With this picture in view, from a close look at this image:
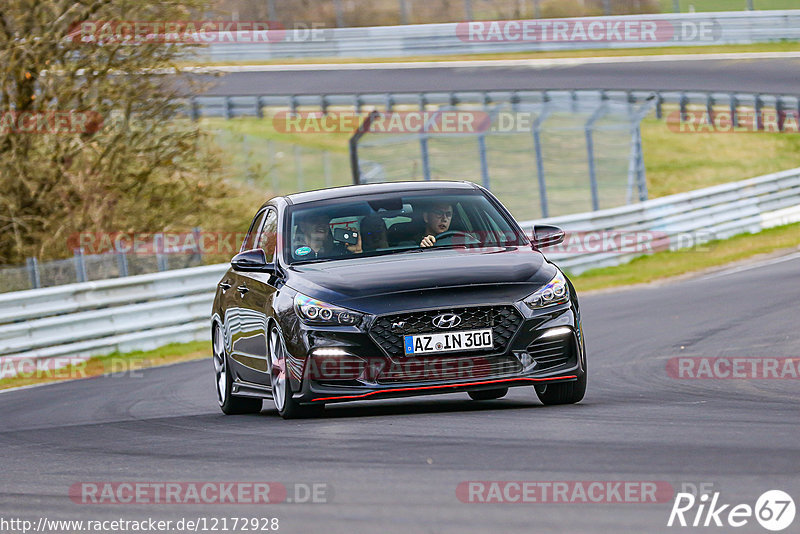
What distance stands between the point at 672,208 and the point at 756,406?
17.3 metres

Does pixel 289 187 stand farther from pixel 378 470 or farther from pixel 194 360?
pixel 378 470

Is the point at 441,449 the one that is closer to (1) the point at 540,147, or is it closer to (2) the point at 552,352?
(2) the point at 552,352

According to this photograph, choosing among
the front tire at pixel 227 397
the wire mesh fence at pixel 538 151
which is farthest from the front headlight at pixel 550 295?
the wire mesh fence at pixel 538 151

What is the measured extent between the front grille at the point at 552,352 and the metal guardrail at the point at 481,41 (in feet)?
118

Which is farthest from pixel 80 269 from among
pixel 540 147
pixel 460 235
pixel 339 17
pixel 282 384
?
pixel 339 17

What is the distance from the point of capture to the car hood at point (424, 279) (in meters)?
8.72

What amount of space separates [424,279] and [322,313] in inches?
25.5

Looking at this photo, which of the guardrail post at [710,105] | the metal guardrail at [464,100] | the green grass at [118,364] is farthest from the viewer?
the guardrail post at [710,105]

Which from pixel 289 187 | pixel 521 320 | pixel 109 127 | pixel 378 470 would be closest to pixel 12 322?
pixel 109 127

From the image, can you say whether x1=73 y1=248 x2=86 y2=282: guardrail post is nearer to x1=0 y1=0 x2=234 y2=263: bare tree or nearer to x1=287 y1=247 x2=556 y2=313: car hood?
x1=0 y1=0 x2=234 y2=263: bare tree

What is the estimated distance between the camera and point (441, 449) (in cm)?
731

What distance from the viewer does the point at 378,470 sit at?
22.5ft

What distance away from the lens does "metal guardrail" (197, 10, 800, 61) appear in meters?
44.1

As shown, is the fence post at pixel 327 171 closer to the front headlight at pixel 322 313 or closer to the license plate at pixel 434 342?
the front headlight at pixel 322 313
